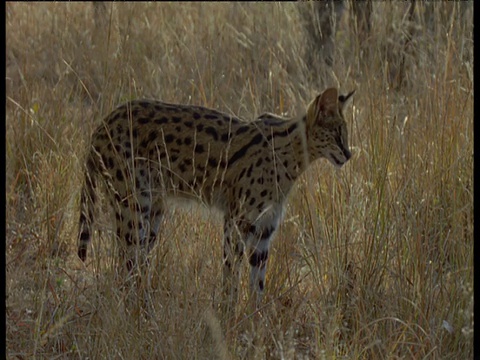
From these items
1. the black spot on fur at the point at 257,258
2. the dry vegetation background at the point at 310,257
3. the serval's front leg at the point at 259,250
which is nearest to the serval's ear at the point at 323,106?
the dry vegetation background at the point at 310,257

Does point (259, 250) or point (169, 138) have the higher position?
point (169, 138)

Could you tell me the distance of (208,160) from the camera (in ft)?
15.9

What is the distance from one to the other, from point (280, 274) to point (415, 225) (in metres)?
0.59

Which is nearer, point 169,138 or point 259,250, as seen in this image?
point 259,250

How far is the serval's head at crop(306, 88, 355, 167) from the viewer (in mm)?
4629

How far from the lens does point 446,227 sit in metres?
4.62

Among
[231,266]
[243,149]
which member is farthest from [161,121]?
[231,266]

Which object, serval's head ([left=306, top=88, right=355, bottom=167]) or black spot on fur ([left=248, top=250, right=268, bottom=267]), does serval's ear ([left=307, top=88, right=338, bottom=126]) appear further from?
black spot on fur ([left=248, top=250, right=268, bottom=267])

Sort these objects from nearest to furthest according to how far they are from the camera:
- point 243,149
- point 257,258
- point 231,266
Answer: point 231,266 < point 257,258 < point 243,149

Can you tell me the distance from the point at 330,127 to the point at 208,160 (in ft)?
1.91

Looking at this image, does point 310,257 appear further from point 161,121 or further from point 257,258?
point 161,121

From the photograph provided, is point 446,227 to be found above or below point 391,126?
below

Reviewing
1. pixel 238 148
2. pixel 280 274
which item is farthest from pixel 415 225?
pixel 238 148

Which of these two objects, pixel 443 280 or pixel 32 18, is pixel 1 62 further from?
pixel 32 18
